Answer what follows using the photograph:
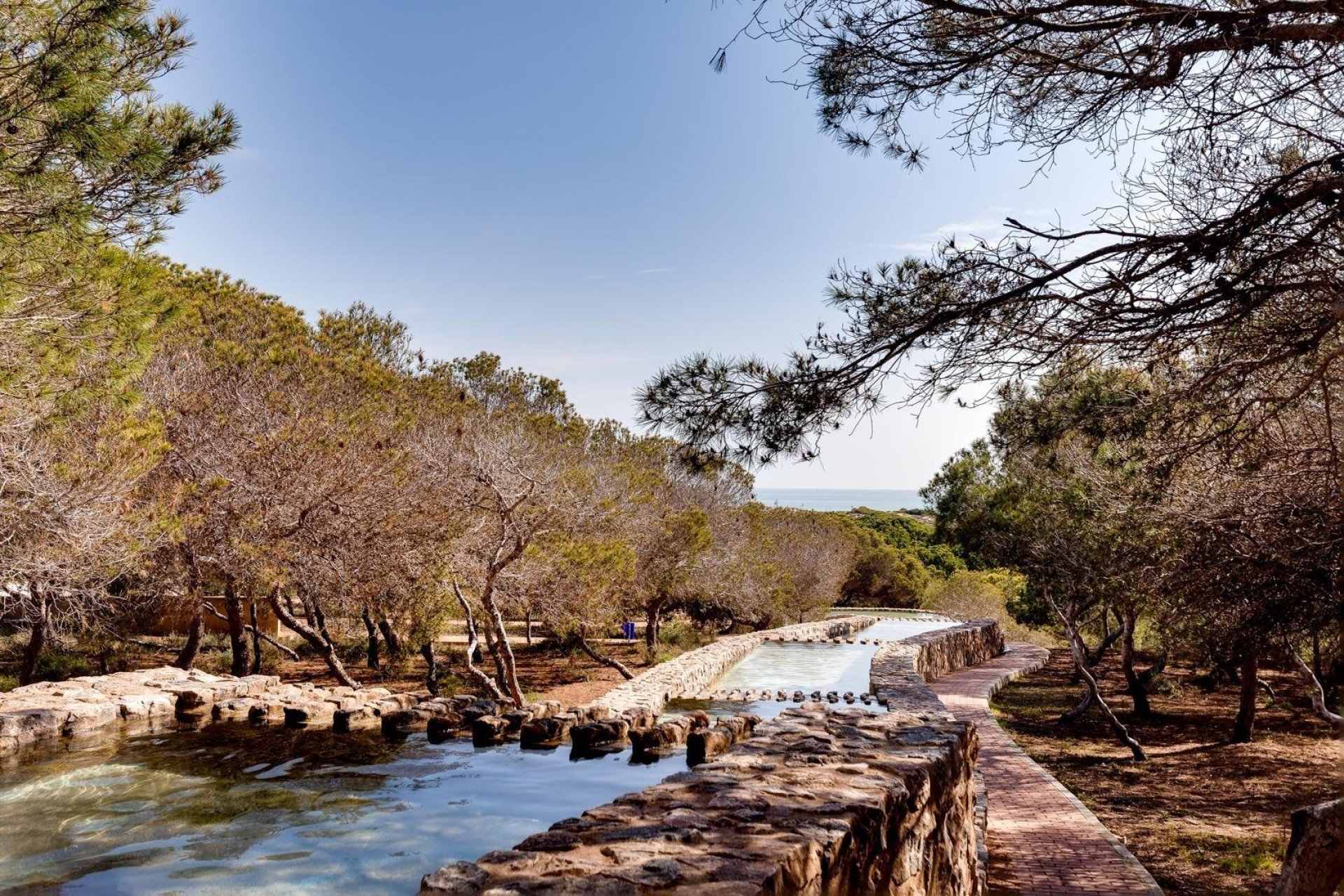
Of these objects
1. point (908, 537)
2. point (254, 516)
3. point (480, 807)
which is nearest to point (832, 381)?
point (480, 807)

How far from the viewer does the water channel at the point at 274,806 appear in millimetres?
5055

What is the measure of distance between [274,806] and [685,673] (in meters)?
9.38

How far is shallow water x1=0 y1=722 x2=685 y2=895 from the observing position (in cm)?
505

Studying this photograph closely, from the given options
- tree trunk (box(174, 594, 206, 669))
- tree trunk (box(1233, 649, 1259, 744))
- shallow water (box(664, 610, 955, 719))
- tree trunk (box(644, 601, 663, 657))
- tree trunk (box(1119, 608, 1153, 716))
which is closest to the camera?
tree trunk (box(1233, 649, 1259, 744))

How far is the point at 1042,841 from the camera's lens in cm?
755

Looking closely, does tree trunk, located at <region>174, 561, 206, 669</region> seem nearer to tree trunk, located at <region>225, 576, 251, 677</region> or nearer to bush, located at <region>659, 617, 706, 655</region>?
tree trunk, located at <region>225, 576, 251, 677</region>

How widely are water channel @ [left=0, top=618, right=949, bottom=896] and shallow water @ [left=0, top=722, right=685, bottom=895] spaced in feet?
0.06

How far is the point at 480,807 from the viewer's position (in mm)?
6516

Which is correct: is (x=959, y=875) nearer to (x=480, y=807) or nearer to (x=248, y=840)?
(x=480, y=807)

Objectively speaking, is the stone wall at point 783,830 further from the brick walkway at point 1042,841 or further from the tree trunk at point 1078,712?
the tree trunk at point 1078,712

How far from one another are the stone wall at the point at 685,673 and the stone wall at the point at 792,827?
545 centimetres

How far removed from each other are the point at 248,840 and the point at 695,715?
5.38 metres

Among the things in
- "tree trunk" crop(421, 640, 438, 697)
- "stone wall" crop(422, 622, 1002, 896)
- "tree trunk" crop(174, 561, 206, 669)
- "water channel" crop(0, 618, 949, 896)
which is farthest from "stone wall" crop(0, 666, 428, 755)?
"stone wall" crop(422, 622, 1002, 896)

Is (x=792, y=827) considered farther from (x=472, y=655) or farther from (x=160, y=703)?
(x=472, y=655)
